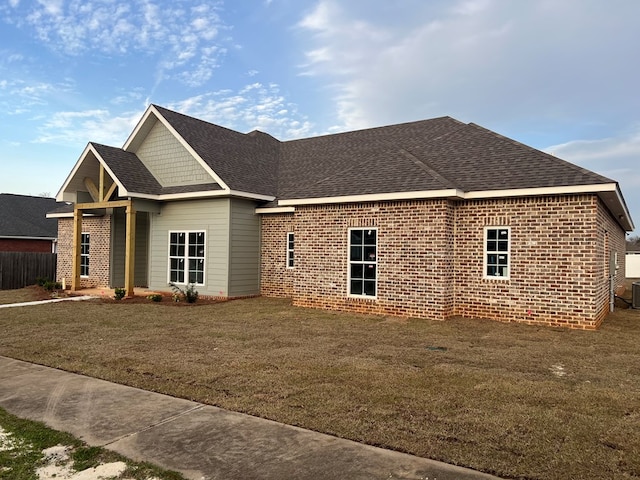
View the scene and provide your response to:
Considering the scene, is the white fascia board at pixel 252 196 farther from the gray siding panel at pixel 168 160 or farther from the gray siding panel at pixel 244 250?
the gray siding panel at pixel 168 160

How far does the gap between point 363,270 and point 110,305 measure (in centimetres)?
Answer: 821

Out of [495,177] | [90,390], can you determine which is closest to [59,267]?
[90,390]

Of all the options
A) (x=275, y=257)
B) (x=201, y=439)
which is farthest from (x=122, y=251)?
(x=201, y=439)

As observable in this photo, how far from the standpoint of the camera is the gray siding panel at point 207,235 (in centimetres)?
1582

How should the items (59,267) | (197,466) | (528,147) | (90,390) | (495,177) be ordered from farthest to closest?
1. (59,267)
2. (528,147)
3. (495,177)
4. (90,390)
5. (197,466)

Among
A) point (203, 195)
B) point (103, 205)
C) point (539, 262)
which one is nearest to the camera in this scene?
point (539, 262)

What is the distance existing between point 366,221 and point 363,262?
1159 millimetres

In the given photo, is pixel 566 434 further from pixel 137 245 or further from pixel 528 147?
pixel 137 245

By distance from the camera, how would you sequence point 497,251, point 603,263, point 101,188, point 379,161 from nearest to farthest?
point 497,251, point 603,263, point 379,161, point 101,188

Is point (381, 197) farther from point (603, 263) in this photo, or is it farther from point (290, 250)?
point (603, 263)

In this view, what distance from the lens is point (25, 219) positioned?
30078 mm

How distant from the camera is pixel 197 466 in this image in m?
3.85

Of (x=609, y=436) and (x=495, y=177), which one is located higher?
(x=495, y=177)

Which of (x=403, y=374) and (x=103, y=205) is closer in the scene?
(x=403, y=374)
